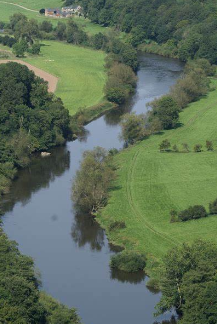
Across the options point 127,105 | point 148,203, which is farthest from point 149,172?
point 127,105

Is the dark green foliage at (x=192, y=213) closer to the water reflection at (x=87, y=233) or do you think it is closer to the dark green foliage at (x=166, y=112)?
the water reflection at (x=87, y=233)

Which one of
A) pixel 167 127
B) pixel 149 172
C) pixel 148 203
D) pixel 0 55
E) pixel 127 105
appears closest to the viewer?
pixel 148 203

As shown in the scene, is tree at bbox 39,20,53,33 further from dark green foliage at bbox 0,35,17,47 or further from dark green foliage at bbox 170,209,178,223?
dark green foliage at bbox 170,209,178,223

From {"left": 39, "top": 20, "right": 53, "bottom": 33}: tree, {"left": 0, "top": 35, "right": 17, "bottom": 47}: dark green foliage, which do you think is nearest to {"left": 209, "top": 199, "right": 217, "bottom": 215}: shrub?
{"left": 0, "top": 35, "right": 17, "bottom": 47}: dark green foliage

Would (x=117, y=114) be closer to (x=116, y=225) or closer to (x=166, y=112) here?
(x=166, y=112)

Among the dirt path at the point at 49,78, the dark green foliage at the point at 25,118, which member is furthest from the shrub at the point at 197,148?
the dirt path at the point at 49,78

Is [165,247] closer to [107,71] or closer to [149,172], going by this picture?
[149,172]
